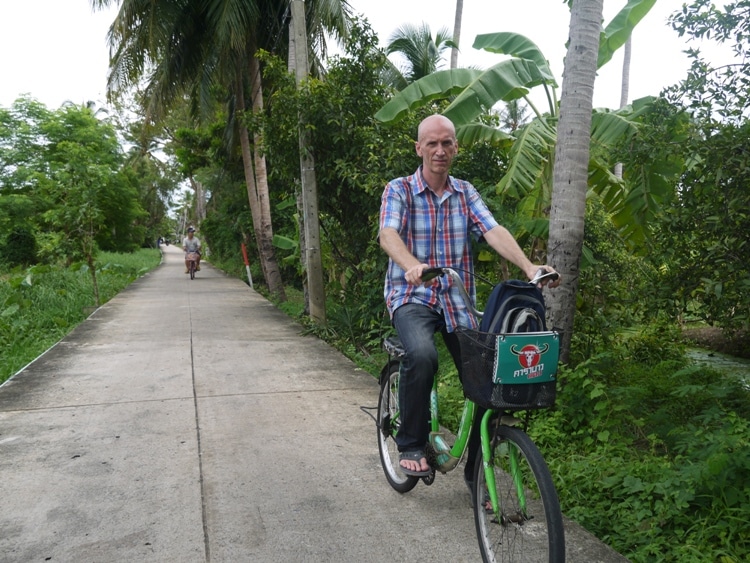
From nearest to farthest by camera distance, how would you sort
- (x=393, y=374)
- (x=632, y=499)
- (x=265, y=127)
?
1. (x=632, y=499)
2. (x=393, y=374)
3. (x=265, y=127)

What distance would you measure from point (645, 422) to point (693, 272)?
1.18 meters

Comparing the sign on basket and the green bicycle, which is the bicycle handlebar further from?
the sign on basket

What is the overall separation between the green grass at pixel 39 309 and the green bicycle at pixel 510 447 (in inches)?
251

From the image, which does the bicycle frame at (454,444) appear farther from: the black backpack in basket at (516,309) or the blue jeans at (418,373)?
the black backpack in basket at (516,309)

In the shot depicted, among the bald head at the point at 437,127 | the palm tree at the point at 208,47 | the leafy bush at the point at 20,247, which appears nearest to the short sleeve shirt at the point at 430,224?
the bald head at the point at 437,127

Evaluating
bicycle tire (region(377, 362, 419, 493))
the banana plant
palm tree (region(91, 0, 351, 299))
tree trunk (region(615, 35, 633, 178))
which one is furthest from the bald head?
tree trunk (region(615, 35, 633, 178))

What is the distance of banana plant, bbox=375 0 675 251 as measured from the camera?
6941mm

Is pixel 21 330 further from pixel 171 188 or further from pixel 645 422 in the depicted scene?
pixel 171 188

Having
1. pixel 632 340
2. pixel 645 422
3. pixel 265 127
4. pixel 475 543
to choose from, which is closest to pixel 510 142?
pixel 632 340

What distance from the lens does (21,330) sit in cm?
984

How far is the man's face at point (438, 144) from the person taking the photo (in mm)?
3100

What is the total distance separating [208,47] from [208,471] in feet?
44.7

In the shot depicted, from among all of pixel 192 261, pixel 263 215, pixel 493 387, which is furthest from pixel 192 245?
pixel 493 387

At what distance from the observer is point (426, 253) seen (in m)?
3.23
